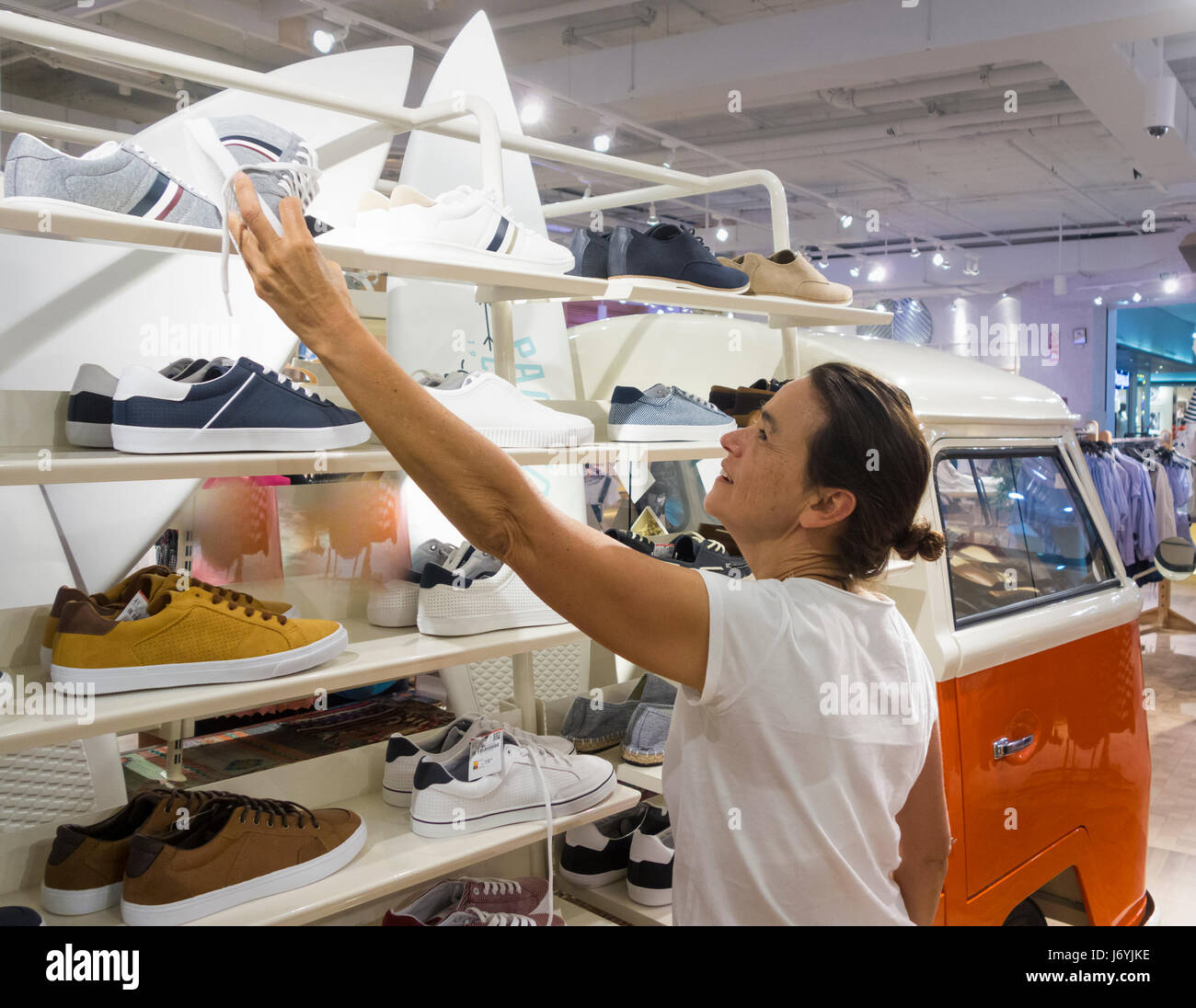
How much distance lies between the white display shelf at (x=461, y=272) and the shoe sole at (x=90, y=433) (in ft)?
0.91

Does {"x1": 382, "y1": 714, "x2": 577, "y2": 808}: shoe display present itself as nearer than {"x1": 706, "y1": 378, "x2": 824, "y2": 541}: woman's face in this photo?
No

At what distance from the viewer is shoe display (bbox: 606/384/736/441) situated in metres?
2.07

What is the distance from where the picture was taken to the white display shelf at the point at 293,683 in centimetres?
128

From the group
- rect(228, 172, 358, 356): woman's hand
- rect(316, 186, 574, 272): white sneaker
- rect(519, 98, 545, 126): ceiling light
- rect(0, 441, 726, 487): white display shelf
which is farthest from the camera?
rect(519, 98, 545, 126): ceiling light

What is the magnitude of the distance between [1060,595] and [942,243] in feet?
38.5

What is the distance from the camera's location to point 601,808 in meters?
1.98

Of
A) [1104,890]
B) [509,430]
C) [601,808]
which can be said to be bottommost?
[1104,890]

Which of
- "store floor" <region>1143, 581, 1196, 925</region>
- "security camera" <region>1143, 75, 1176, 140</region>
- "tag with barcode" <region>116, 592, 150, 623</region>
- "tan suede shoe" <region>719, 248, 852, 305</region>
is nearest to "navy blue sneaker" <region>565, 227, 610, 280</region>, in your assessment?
"tan suede shoe" <region>719, 248, 852, 305</region>

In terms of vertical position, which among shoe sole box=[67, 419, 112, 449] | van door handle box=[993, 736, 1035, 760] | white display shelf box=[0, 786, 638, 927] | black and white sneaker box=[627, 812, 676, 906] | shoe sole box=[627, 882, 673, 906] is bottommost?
shoe sole box=[627, 882, 673, 906]

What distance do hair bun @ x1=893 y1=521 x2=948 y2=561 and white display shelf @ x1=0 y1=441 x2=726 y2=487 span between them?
70 cm

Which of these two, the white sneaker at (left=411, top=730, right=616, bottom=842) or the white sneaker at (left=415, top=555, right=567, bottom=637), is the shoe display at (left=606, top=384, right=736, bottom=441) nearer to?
the white sneaker at (left=415, top=555, right=567, bottom=637)

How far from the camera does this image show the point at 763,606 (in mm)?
1146

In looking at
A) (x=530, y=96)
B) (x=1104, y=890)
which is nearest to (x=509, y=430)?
(x=1104, y=890)
